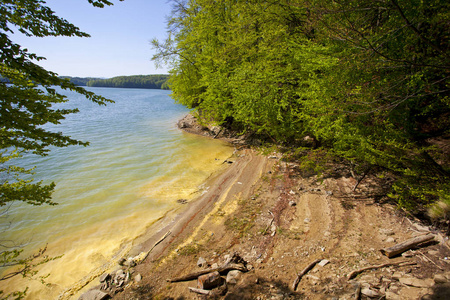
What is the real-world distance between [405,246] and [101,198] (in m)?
10.9

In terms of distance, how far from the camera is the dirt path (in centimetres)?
374

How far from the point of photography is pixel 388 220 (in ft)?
18.3

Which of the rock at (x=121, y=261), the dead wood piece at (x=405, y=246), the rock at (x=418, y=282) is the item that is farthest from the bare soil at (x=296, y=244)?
the rock at (x=121, y=261)

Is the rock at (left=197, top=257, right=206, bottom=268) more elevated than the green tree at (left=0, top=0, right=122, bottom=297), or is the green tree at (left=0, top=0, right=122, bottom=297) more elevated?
the green tree at (left=0, top=0, right=122, bottom=297)

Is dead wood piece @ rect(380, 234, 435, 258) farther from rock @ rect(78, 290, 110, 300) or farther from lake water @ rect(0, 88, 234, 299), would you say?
lake water @ rect(0, 88, 234, 299)

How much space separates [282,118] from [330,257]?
23.8 feet

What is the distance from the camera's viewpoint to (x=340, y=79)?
6812mm

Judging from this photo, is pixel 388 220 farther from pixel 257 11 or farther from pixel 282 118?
pixel 257 11

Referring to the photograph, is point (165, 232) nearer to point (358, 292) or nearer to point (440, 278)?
point (358, 292)

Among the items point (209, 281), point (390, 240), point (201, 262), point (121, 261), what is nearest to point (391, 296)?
point (390, 240)

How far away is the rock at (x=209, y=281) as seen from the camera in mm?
4469

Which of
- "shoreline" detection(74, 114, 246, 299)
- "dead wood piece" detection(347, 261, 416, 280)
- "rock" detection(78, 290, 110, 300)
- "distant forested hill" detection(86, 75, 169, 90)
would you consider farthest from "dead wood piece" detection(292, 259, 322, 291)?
"distant forested hill" detection(86, 75, 169, 90)

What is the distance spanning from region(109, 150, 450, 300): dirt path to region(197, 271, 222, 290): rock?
10.5 inches

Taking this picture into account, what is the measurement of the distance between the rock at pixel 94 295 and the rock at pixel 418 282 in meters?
6.15
